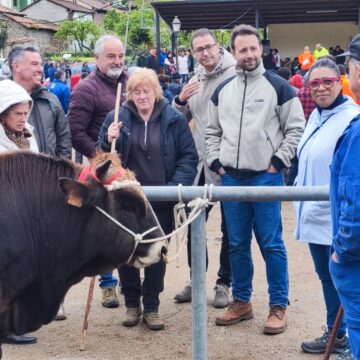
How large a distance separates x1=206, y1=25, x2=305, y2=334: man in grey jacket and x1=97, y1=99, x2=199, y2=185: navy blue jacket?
0.25 m

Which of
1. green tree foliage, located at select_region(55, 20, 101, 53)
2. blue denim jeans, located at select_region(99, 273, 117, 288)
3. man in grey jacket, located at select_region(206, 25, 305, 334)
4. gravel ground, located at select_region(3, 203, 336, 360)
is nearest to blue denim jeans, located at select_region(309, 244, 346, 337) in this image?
gravel ground, located at select_region(3, 203, 336, 360)

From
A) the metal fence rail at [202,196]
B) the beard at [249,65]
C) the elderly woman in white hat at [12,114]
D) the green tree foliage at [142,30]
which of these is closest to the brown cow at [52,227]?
the metal fence rail at [202,196]

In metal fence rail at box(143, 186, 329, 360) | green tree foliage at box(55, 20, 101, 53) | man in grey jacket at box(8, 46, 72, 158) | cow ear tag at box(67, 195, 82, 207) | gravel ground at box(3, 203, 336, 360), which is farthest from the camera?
green tree foliage at box(55, 20, 101, 53)

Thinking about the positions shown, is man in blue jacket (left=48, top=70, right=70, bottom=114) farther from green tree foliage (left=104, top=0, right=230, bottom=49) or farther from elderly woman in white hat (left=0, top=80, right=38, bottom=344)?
green tree foliage (left=104, top=0, right=230, bottom=49)

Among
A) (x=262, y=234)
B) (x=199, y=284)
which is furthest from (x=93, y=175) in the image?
(x=262, y=234)

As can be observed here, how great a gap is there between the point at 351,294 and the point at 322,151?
163 centimetres

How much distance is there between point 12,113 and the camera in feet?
14.7

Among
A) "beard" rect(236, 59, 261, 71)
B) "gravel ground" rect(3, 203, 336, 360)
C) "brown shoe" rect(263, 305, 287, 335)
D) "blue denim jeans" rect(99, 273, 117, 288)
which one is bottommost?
"gravel ground" rect(3, 203, 336, 360)

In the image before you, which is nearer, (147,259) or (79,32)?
(147,259)

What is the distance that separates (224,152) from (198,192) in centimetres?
164

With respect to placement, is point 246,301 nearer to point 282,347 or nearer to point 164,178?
point 282,347

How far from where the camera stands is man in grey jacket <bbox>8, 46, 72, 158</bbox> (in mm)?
5555

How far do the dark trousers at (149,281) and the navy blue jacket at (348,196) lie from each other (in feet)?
Answer: 8.13

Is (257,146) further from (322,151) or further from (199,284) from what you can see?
(199,284)
